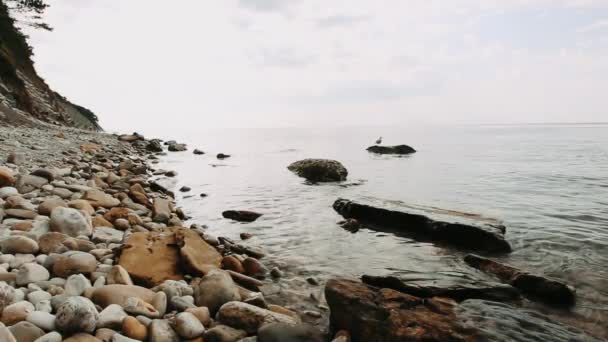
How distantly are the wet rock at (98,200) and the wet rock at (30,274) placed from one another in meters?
3.46

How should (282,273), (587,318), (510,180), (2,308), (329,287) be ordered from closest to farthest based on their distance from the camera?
(2,308), (329,287), (587,318), (282,273), (510,180)

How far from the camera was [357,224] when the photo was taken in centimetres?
892

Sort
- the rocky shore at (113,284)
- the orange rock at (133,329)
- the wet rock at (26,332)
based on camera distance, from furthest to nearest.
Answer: the orange rock at (133,329) < the rocky shore at (113,284) < the wet rock at (26,332)

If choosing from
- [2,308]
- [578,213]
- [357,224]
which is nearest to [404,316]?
[2,308]

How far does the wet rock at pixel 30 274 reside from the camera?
341 cm

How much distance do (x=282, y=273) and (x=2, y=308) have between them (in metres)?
3.77

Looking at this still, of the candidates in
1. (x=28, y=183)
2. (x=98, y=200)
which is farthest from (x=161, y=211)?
(x=28, y=183)

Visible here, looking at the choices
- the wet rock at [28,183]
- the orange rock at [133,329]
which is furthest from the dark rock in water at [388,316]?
the wet rock at [28,183]

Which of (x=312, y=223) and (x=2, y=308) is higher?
(x=2, y=308)

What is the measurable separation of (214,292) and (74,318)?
147 cm

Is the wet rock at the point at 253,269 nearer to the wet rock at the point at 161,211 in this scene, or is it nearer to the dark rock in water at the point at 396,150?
the wet rock at the point at 161,211

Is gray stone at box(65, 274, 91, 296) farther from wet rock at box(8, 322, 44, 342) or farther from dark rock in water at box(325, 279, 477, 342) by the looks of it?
dark rock in water at box(325, 279, 477, 342)

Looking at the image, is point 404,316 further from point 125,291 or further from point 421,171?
point 421,171

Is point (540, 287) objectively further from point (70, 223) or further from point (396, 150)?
point (396, 150)
